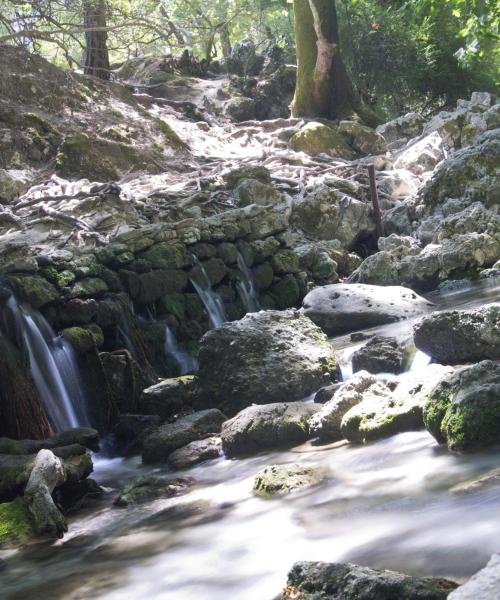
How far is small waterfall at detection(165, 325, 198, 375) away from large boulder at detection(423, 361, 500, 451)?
14.8 ft

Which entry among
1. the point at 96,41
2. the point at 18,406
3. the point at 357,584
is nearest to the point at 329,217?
the point at 96,41

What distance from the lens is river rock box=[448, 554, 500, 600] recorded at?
1725mm

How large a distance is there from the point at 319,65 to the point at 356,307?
1131 centimetres

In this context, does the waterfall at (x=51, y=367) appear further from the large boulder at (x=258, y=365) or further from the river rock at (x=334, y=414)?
the river rock at (x=334, y=414)

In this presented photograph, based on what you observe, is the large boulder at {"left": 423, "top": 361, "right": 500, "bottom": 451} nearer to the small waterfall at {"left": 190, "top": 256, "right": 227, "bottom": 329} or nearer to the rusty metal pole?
the small waterfall at {"left": 190, "top": 256, "right": 227, "bottom": 329}

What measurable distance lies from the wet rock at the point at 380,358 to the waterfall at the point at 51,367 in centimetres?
258

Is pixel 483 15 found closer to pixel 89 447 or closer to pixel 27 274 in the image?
pixel 27 274

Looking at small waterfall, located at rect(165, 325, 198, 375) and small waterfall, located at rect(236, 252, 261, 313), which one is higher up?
small waterfall, located at rect(236, 252, 261, 313)

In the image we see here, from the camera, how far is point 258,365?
633 cm

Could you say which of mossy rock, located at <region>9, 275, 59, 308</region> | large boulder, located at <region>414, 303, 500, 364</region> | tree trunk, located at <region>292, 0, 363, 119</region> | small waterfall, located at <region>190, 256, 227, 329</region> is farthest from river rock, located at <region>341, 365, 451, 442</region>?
tree trunk, located at <region>292, 0, 363, 119</region>

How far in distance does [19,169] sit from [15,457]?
30.1ft

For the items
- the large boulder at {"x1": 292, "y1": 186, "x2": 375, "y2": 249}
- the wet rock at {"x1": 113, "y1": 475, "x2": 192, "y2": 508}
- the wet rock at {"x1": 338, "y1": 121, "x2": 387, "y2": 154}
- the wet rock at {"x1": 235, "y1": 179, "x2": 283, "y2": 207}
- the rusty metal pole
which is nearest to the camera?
the wet rock at {"x1": 113, "y1": 475, "x2": 192, "y2": 508}

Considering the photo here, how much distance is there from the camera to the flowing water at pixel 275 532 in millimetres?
Answer: 2855

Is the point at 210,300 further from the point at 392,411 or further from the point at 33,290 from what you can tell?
the point at 392,411
